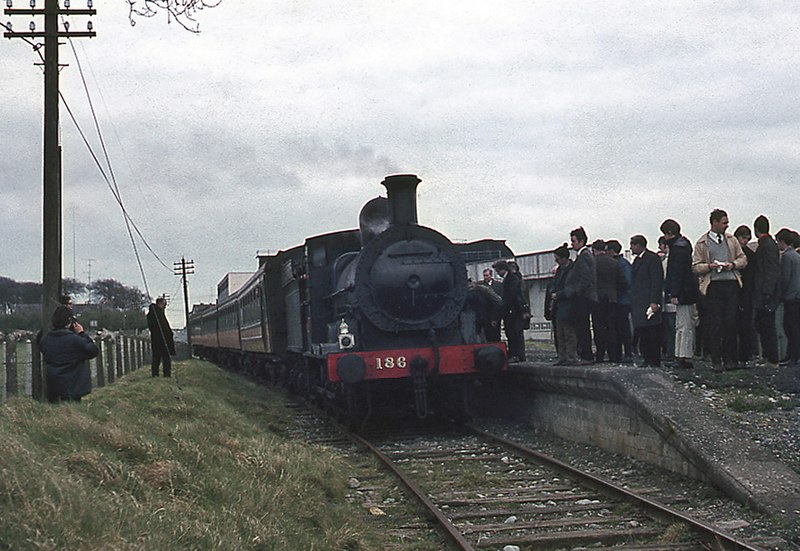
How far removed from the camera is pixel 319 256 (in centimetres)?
1459

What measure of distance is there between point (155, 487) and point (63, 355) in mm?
4463

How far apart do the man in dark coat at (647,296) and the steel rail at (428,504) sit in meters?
3.19

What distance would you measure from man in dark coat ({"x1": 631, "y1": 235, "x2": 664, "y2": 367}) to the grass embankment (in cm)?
368

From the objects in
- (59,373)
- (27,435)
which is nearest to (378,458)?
(59,373)

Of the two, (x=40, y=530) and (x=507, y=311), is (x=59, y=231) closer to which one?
(x=507, y=311)

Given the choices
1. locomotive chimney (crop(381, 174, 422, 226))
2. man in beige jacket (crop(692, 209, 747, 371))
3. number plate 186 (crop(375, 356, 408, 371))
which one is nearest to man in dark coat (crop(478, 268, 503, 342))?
locomotive chimney (crop(381, 174, 422, 226))

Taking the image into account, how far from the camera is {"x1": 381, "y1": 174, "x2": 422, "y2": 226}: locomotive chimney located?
13188 mm

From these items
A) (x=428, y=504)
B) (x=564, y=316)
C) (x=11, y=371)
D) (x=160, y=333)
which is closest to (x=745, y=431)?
(x=428, y=504)

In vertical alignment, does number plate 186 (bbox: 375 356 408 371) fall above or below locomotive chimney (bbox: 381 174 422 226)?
below

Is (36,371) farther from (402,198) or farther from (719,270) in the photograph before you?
(719,270)

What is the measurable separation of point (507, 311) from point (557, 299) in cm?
249

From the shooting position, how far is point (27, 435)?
700 centimetres

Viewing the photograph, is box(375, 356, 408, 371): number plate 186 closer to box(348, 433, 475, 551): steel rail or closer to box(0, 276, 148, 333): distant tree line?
box(348, 433, 475, 551): steel rail

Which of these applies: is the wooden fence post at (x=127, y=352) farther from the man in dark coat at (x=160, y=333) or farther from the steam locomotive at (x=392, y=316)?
the steam locomotive at (x=392, y=316)
